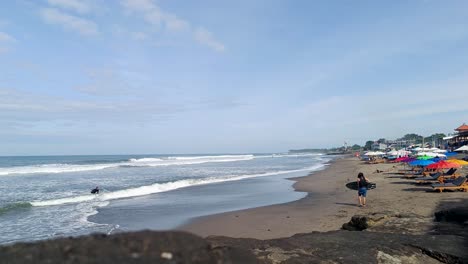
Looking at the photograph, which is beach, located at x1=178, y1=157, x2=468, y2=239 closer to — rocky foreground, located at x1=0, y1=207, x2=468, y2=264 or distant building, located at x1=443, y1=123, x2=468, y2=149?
rocky foreground, located at x1=0, y1=207, x2=468, y2=264

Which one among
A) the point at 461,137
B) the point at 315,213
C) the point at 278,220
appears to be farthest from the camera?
the point at 461,137

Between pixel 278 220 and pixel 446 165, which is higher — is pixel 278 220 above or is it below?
below

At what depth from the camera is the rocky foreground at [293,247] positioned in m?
1.71

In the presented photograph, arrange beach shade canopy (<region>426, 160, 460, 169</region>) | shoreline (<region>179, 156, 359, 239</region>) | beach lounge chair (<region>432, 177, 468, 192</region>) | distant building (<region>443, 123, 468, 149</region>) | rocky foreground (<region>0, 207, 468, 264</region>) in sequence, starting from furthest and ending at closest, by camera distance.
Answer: distant building (<region>443, 123, 468, 149</region>) < beach shade canopy (<region>426, 160, 460, 169</region>) < beach lounge chair (<region>432, 177, 468, 192</region>) < shoreline (<region>179, 156, 359, 239</region>) < rocky foreground (<region>0, 207, 468, 264</region>)

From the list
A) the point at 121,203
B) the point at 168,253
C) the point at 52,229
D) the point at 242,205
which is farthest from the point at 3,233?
the point at 168,253

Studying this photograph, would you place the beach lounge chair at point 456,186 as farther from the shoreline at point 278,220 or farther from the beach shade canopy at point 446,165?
the shoreline at point 278,220

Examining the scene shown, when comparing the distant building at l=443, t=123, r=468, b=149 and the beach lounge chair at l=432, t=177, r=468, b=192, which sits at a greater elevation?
the distant building at l=443, t=123, r=468, b=149

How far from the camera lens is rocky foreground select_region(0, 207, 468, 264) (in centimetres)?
171

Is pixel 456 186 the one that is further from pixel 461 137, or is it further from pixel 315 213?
pixel 461 137

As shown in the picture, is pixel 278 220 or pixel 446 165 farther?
pixel 446 165

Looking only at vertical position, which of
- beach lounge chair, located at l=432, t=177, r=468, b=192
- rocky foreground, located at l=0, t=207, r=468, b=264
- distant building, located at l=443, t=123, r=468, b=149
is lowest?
beach lounge chair, located at l=432, t=177, r=468, b=192

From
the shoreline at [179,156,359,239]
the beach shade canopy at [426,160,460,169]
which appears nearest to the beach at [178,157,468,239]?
the shoreline at [179,156,359,239]

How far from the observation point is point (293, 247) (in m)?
5.34

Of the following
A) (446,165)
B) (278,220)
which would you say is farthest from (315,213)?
(446,165)
